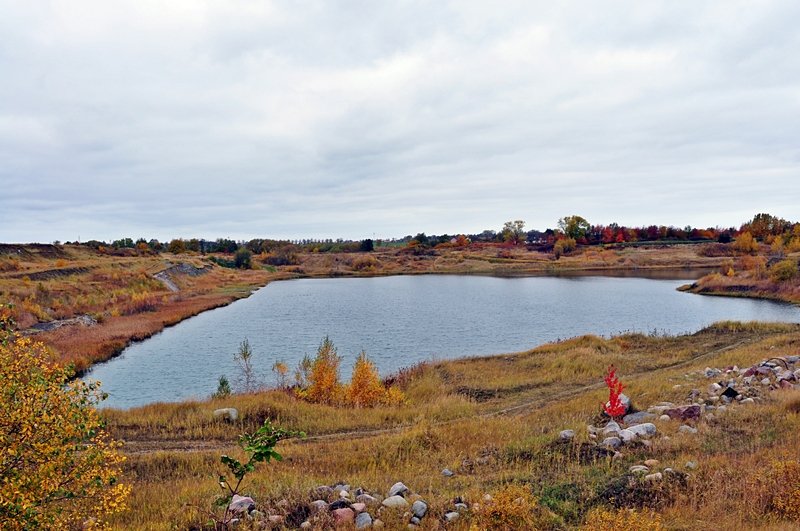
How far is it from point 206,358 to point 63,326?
59.7ft

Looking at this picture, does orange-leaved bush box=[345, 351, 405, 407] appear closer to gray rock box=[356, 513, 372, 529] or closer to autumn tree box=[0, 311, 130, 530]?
gray rock box=[356, 513, 372, 529]

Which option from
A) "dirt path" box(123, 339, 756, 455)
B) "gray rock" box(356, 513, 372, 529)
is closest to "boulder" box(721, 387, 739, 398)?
"dirt path" box(123, 339, 756, 455)

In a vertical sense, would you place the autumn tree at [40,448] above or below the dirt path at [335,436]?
above

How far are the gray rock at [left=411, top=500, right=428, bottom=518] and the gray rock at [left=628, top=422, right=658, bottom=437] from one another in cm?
659

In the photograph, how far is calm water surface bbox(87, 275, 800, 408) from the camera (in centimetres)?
3344

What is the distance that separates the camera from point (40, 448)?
5.71m

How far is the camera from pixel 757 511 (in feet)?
25.1

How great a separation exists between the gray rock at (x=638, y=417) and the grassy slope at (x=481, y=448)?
0.92m

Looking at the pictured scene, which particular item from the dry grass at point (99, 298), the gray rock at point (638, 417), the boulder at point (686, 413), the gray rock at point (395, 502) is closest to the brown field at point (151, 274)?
the dry grass at point (99, 298)

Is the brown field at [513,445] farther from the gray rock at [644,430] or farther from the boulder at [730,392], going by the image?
the boulder at [730,392]

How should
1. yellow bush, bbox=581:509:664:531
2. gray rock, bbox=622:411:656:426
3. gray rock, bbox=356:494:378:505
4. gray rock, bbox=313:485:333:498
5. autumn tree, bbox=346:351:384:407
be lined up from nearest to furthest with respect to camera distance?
yellow bush, bbox=581:509:664:531
gray rock, bbox=356:494:378:505
gray rock, bbox=313:485:333:498
gray rock, bbox=622:411:656:426
autumn tree, bbox=346:351:384:407

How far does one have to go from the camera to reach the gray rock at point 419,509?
855 centimetres

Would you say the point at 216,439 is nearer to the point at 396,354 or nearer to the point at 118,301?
the point at 396,354

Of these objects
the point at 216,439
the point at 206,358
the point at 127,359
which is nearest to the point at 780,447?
the point at 216,439
